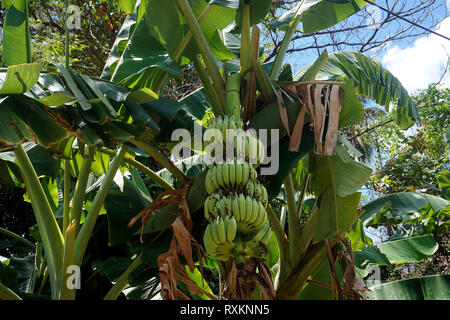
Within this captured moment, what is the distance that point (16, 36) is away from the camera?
7.61ft

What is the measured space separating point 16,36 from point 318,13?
2.04 metres

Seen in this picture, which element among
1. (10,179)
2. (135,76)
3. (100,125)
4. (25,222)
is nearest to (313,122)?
(100,125)

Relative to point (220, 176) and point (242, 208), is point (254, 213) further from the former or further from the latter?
point (220, 176)

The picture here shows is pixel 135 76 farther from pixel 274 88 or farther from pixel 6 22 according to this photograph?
pixel 274 88

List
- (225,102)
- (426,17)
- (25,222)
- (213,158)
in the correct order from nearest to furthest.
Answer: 1. (213,158)
2. (225,102)
3. (25,222)
4. (426,17)

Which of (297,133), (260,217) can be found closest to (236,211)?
(260,217)

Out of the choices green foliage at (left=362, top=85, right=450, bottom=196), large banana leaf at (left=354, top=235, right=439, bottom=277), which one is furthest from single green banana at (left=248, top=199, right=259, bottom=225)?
green foliage at (left=362, top=85, right=450, bottom=196)

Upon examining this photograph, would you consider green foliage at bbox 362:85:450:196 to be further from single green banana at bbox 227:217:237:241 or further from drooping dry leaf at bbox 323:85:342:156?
single green banana at bbox 227:217:237:241

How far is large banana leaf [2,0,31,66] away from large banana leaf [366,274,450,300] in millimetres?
2833

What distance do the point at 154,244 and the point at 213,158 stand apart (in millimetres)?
837

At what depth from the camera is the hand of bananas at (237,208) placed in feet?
5.90

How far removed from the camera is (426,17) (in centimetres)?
656

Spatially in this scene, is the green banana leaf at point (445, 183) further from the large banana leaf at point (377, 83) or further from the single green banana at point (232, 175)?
the single green banana at point (232, 175)

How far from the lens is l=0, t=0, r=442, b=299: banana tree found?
1928mm
